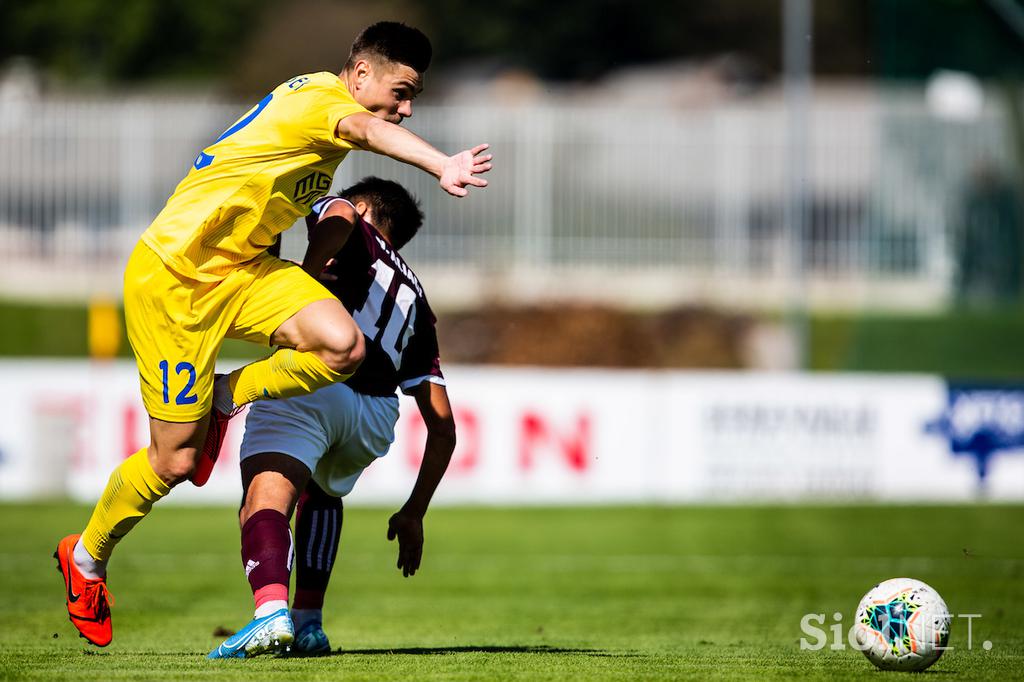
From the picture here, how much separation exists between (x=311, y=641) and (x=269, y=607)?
936 millimetres

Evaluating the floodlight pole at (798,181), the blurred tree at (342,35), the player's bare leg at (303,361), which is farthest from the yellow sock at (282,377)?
the blurred tree at (342,35)

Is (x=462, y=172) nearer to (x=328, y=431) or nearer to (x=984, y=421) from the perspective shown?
(x=328, y=431)

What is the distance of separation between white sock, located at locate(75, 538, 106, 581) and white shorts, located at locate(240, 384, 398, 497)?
768 mm

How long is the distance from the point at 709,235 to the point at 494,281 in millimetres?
3984

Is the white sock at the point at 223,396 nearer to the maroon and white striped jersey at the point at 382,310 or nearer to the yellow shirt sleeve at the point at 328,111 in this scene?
the maroon and white striped jersey at the point at 382,310

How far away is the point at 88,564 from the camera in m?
6.60

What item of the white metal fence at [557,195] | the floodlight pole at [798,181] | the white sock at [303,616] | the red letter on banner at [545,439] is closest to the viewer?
the white sock at [303,616]

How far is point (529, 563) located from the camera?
44.4 feet

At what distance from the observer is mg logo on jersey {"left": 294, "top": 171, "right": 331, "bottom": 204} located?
6262mm

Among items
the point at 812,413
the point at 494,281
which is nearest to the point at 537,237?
the point at 494,281

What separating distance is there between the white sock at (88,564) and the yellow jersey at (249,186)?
4.42 ft

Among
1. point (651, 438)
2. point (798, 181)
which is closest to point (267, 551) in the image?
point (651, 438)

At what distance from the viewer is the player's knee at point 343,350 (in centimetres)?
610

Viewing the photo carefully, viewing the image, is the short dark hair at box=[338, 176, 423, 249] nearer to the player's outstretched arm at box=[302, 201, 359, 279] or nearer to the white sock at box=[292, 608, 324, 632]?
the player's outstretched arm at box=[302, 201, 359, 279]
